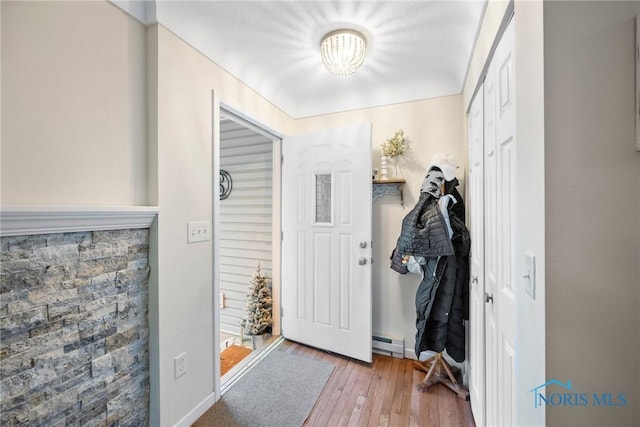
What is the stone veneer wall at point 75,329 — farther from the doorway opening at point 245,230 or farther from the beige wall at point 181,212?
the doorway opening at point 245,230

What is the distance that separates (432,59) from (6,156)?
2268 mm

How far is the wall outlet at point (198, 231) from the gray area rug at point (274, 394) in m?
1.08

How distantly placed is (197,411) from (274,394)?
1.56 feet

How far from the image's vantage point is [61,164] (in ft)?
Result: 3.58

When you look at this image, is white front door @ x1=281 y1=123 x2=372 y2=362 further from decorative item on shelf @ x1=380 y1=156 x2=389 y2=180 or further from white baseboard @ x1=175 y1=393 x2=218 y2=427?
white baseboard @ x1=175 y1=393 x2=218 y2=427

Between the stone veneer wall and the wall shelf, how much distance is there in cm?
172

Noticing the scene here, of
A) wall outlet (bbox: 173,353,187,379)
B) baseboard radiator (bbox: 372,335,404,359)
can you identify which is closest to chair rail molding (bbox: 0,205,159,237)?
wall outlet (bbox: 173,353,187,379)

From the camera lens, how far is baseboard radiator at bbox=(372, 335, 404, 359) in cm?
225

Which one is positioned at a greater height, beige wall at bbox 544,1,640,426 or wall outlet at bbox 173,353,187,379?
beige wall at bbox 544,1,640,426

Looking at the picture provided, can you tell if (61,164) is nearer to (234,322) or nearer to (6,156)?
(6,156)

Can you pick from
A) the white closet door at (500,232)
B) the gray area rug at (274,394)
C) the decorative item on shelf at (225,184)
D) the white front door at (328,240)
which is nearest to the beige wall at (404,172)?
the white front door at (328,240)

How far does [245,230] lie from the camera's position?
310 cm

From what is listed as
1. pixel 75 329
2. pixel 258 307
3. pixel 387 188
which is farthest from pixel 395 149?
pixel 75 329

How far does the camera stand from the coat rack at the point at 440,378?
70.8 inches
